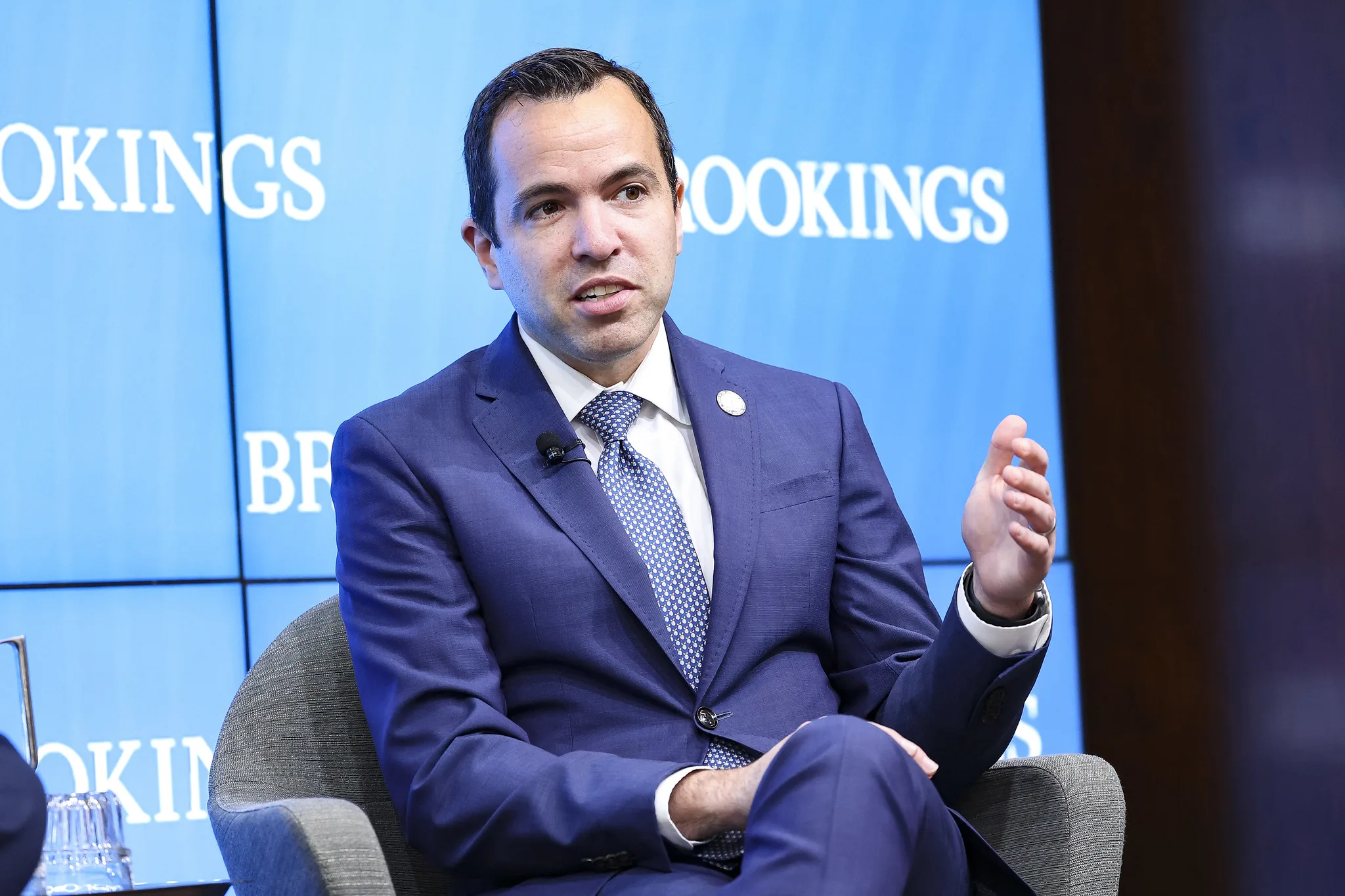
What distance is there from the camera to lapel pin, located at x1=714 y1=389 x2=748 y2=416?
7.09 ft

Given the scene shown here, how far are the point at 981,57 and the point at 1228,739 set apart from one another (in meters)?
1.73

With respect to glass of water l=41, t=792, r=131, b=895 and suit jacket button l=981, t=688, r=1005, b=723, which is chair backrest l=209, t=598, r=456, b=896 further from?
suit jacket button l=981, t=688, r=1005, b=723

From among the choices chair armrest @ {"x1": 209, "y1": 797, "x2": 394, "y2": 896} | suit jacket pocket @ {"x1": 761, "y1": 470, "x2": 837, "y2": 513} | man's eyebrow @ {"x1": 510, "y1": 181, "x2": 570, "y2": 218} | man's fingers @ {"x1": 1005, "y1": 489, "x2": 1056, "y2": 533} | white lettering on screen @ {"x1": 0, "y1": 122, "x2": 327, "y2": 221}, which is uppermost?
white lettering on screen @ {"x1": 0, "y1": 122, "x2": 327, "y2": 221}

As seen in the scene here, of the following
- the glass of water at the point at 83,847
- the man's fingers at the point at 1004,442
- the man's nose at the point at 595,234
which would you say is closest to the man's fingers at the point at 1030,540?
the man's fingers at the point at 1004,442

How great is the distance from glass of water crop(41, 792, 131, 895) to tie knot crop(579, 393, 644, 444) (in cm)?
86

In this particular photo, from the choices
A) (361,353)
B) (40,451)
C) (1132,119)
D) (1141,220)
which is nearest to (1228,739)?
(1141,220)

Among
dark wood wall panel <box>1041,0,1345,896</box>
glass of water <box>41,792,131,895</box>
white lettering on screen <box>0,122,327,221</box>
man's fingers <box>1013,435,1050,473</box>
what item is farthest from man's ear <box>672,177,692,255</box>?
dark wood wall panel <box>1041,0,1345,896</box>

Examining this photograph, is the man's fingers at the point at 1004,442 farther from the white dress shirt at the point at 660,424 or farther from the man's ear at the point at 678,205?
the man's ear at the point at 678,205

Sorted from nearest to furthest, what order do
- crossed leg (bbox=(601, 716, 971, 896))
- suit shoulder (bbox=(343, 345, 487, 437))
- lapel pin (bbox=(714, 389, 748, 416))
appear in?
crossed leg (bbox=(601, 716, 971, 896)) < suit shoulder (bbox=(343, 345, 487, 437)) < lapel pin (bbox=(714, 389, 748, 416))

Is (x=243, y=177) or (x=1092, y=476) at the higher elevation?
(x=243, y=177)

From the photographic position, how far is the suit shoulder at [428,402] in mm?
2039

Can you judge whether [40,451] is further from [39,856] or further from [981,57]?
[981,57]

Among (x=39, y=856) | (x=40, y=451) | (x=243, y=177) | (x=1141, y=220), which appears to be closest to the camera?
(x=39, y=856)

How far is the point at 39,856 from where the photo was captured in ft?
4.82
